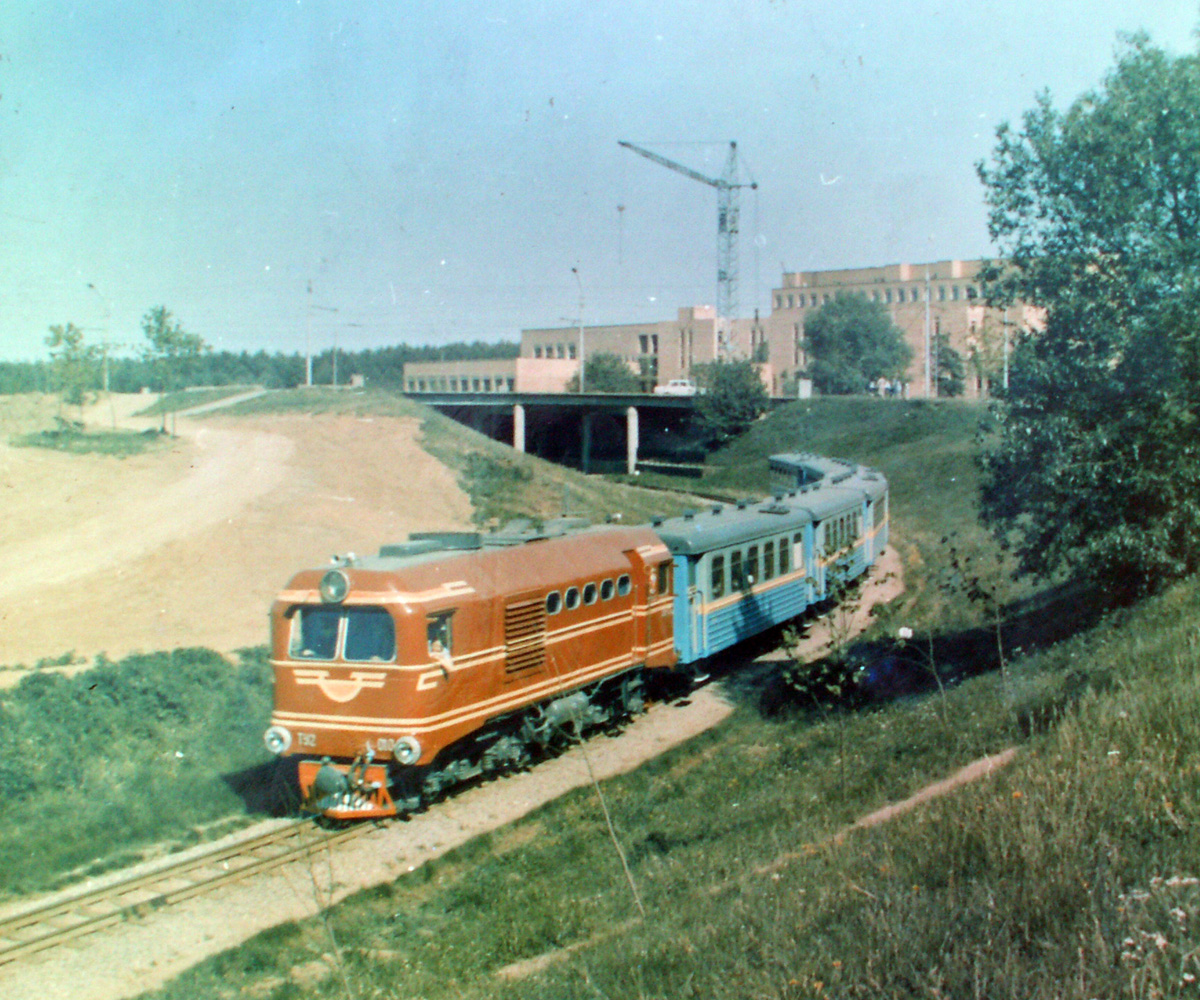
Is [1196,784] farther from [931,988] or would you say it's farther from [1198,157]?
[1198,157]

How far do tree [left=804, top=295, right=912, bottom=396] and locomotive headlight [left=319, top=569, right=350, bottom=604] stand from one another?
232 feet

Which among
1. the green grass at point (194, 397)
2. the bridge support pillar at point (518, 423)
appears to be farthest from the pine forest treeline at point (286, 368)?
the bridge support pillar at point (518, 423)

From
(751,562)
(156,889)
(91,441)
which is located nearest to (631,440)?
(91,441)

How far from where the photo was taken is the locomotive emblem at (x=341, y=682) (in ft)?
35.8

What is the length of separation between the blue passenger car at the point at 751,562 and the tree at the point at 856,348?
54.5 m

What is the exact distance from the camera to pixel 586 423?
233ft

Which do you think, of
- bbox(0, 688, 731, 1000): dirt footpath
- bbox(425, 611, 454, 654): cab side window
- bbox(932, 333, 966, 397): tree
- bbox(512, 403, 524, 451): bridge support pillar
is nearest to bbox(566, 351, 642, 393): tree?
bbox(512, 403, 524, 451): bridge support pillar

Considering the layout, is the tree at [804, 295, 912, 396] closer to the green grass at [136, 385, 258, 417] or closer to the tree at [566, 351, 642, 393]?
the tree at [566, 351, 642, 393]

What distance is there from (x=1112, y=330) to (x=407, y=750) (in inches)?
469

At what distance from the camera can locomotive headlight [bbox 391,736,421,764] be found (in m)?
10.7

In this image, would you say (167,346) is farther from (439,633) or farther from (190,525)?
(439,633)

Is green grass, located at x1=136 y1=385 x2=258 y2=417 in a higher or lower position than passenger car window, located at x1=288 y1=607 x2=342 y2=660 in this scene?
higher

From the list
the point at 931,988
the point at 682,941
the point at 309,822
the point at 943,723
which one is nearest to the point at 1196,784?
the point at 931,988

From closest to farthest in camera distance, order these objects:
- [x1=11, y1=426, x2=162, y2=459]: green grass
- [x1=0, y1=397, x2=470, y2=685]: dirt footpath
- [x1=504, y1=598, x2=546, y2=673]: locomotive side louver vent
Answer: [x1=504, y1=598, x2=546, y2=673]: locomotive side louver vent → [x1=0, y1=397, x2=470, y2=685]: dirt footpath → [x1=11, y1=426, x2=162, y2=459]: green grass
